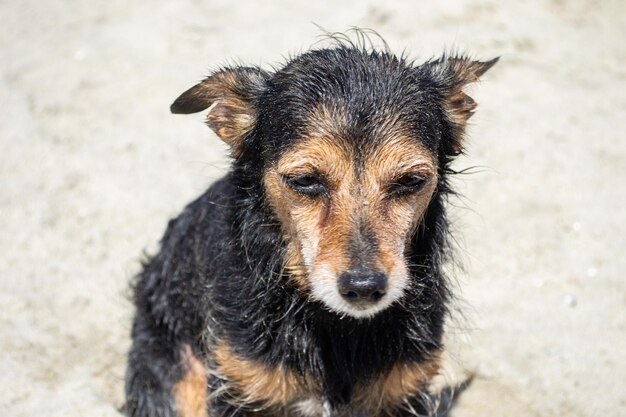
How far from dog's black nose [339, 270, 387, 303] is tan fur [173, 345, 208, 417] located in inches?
62.2

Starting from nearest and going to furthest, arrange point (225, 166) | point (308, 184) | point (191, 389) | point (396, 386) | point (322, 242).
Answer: point (322, 242)
point (308, 184)
point (396, 386)
point (191, 389)
point (225, 166)

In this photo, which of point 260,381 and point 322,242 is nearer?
point 322,242

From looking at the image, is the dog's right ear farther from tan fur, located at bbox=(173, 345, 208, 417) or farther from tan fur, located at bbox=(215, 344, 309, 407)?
tan fur, located at bbox=(173, 345, 208, 417)

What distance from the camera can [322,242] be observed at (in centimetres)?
348

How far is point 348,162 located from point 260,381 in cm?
124

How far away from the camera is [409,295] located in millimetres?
4000

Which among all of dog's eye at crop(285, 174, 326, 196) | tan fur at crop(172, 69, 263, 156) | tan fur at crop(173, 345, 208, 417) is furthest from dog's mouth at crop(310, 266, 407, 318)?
tan fur at crop(173, 345, 208, 417)

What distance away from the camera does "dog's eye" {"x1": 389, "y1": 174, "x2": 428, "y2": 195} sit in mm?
3559

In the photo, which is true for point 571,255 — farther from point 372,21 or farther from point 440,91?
point 372,21

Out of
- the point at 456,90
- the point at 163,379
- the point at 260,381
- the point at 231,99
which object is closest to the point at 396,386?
the point at 260,381

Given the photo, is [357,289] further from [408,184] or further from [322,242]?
[408,184]

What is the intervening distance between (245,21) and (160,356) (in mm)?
5020

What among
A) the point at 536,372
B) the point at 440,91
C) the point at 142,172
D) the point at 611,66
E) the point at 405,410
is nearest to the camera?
the point at 440,91

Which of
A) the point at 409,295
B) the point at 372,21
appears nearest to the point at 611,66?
the point at 372,21
